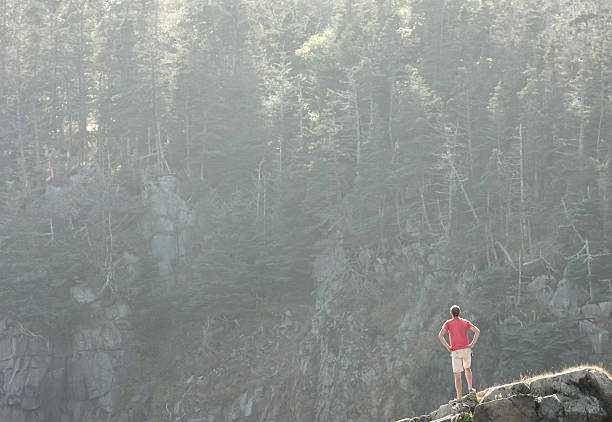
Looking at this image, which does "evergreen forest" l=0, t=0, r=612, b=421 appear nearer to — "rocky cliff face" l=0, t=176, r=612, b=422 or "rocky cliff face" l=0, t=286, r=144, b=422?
"rocky cliff face" l=0, t=176, r=612, b=422

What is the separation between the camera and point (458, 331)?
49.7 feet

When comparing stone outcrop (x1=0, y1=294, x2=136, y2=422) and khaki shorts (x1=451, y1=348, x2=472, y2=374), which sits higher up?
khaki shorts (x1=451, y1=348, x2=472, y2=374)

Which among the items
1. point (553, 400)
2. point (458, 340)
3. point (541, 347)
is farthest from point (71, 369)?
point (553, 400)

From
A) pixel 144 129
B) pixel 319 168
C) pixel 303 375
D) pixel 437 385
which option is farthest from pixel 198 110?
pixel 437 385

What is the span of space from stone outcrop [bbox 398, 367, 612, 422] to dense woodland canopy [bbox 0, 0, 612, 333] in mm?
24993

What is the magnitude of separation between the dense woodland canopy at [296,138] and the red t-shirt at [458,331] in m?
22.9

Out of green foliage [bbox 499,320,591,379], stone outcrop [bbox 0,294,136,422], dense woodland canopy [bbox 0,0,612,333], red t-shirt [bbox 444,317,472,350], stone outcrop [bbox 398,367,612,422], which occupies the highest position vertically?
dense woodland canopy [bbox 0,0,612,333]

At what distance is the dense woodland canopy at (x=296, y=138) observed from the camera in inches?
1718

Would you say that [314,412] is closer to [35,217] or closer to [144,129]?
[35,217]

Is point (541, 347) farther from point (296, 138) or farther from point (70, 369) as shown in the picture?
point (70, 369)

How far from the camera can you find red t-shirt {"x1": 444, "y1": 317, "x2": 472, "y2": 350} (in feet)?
49.7

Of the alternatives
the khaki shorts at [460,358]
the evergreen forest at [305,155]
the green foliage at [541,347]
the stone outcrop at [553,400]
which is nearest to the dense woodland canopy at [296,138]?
the evergreen forest at [305,155]

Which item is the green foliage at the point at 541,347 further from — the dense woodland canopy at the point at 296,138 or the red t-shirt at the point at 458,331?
the red t-shirt at the point at 458,331

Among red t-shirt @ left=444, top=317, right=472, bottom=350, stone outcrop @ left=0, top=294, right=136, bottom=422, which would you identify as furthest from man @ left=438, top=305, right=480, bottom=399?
stone outcrop @ left=0, top=294, right=136, bottom=422
